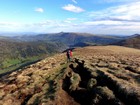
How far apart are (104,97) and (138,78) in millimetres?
7814

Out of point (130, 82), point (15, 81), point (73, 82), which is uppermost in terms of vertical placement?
point (130, 82)

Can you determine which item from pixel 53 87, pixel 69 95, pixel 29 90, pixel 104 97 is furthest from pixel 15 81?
pixel 104 97

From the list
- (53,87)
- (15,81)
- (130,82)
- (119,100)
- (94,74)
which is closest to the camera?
(119,100)

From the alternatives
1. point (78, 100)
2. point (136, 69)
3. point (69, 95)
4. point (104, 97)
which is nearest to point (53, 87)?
point (69, 95)

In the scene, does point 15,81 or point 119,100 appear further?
point 15,81

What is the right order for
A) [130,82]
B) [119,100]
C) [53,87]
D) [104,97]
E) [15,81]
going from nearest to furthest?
[119,100]
[104,97]
[130,82]
[53,87]
[15,81]

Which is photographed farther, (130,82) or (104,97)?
(130,82)

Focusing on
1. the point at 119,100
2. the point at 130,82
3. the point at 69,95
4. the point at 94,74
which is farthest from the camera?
the point at 94,74

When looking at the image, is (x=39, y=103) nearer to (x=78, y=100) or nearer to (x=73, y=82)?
(x=78, y=100)

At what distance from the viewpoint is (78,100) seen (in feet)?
101

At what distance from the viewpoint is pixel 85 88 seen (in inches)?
1312

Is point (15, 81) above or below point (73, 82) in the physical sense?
below

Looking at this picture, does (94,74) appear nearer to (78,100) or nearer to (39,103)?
(78,100)

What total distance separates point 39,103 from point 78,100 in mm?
5878
